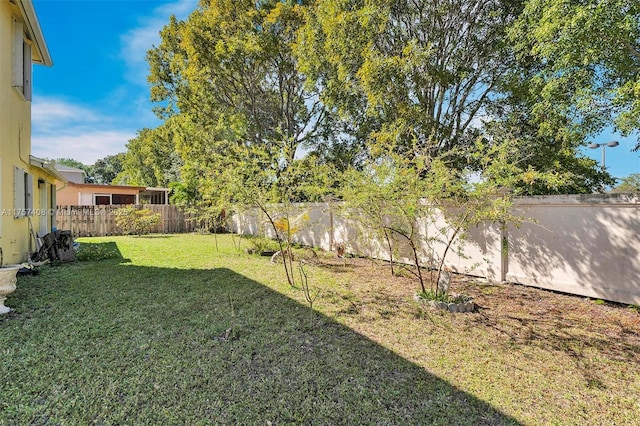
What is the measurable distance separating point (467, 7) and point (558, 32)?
4.33 meters

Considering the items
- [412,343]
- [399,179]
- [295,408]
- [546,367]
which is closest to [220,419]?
[295,408]

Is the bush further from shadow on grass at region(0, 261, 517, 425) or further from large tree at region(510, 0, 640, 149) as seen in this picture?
large tree at region(510, 0, 640, 149)

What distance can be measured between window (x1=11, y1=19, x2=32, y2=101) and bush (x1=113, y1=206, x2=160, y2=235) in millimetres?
10036

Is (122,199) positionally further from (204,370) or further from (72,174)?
(204,370)

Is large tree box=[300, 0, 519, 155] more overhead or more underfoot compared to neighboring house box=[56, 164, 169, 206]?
more overhead

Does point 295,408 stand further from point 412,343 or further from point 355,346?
point 412,343

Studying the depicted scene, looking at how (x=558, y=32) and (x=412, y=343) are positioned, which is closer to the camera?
(x=412, y=343)

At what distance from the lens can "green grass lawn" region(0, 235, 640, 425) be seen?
2.64m

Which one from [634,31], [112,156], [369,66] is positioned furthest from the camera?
[112,156]

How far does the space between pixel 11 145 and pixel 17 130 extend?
0.69 m

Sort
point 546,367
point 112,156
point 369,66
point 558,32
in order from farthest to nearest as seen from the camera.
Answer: point 112,156 → point 369,66 → point 558,32 → point 546,367

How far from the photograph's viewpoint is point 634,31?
5156 millimetres

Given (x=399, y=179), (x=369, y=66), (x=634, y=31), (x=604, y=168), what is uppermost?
(x=369, y=66)

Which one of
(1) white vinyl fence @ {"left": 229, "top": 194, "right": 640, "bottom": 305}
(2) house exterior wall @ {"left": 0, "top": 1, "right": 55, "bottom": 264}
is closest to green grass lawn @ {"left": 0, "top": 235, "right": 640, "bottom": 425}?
(1) white vinyl fence @ {"left": 229, "top": 194, "right": 640, "bottom": 305}
